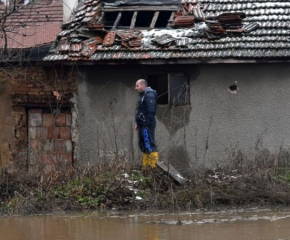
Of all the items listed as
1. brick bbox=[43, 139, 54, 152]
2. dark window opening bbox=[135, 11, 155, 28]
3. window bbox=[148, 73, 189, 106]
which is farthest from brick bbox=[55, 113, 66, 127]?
dark window opening bbox=[135, 11, 155, 28]

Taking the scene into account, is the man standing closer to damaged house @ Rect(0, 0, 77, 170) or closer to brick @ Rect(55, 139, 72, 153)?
damaged house @ Rect(0, 0, 77, 170)

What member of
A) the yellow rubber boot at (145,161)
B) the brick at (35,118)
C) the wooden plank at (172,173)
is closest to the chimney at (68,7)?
the brick at (35,118)

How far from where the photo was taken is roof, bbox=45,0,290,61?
14391 millimetres

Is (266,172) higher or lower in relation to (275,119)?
lower

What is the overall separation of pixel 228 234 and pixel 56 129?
6.98m

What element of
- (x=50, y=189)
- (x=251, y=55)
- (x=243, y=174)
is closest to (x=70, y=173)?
(x=50, y=189)

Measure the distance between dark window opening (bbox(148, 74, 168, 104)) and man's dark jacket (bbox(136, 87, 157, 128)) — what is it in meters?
2.33

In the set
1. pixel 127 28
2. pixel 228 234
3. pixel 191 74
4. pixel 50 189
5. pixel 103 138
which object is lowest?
pixel 228 234

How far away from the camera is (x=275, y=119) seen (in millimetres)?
14805

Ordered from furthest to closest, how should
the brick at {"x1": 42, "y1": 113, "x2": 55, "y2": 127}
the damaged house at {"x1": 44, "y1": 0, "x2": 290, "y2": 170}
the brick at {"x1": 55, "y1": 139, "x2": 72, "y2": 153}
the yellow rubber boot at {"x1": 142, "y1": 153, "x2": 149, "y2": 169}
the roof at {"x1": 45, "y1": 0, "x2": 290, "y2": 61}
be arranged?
the brick at {"x1": 42, "y1": 113, "x2": 55, "y2": 127} < the brick at {"x1": 55, "y1": 139, "x2": 72, "y2": 153} < the damaged house at {"x1": 44, "y1": 0, "x2": 290, "y2": 170} < the roof at {"x1": 45, "y1": 0, "x2": 290, "y2": 61} < the yellow rubber boot at {"x1": 142, "y1": 153, "x2": 149, "y2": 169}

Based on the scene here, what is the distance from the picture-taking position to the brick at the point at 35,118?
612 inches

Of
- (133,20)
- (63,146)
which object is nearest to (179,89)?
(133,20)

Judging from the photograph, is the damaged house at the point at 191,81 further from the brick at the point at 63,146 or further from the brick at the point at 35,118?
the brick at the point at 35,118

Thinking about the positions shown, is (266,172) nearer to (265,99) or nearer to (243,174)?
(243,174)
